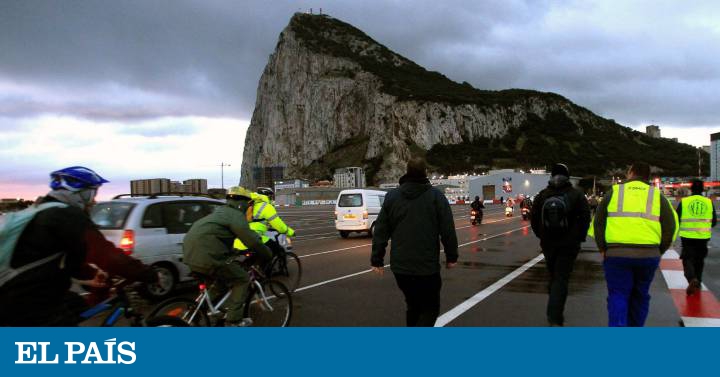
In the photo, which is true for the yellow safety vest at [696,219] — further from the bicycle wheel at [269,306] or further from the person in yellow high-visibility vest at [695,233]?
the bicycle wheel at [269,306]

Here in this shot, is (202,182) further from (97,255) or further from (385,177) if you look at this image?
(385,177)

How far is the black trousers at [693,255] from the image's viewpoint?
24.5ft

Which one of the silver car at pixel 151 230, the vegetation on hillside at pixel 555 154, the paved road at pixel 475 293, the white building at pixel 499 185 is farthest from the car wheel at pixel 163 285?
the vegetation on hillside at pixel 555 154

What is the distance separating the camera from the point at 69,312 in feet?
9.14

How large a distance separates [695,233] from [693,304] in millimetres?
1149

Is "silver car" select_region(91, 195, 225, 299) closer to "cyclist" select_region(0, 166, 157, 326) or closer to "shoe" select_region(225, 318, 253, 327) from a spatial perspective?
"shoe" select_region(225, 318, 253, 327)

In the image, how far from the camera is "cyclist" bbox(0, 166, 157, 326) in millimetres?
2502

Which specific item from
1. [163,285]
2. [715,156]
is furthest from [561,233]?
[715,156]

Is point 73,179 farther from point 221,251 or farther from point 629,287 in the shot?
point 629,287

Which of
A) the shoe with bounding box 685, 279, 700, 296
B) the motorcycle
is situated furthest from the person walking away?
the motorcycle

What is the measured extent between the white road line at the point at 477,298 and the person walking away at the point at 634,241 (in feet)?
6.56

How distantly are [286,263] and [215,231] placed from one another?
3.92 m

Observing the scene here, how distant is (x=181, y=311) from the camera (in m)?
4.39

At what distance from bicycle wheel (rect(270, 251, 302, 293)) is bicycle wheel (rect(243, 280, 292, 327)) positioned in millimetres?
2499
